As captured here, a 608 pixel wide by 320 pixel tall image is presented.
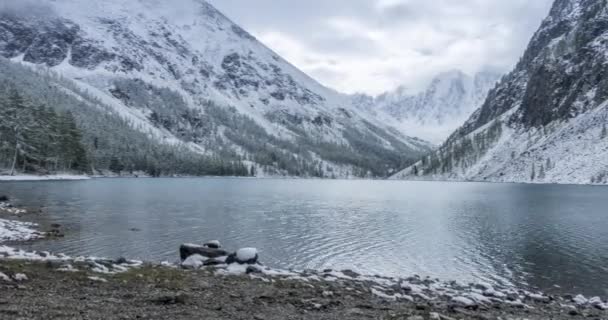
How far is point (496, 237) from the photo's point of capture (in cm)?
6012

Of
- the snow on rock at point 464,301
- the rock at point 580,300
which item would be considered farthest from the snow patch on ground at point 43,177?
the rock at point 580,300

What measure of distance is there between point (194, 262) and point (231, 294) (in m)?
9.03

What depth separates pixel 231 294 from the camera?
23.1m

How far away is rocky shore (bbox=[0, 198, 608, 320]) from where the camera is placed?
1903 cm

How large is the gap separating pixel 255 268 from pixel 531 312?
1545 centimetres

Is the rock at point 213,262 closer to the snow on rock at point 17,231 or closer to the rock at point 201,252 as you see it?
the rock at point 201,252

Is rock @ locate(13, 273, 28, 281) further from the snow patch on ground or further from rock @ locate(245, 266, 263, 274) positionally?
the snow patch on ground

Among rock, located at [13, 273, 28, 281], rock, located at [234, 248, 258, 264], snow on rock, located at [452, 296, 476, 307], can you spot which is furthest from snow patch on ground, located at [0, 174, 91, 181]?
snow on rock, located at [452, 296, 476, 307]

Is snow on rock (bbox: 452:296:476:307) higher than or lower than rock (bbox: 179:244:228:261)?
lower

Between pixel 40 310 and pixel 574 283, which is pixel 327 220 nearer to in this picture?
pixel 574 283

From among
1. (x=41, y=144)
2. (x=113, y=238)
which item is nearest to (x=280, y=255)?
(x=113, y=238)

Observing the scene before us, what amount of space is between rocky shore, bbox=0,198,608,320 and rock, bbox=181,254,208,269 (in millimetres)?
63

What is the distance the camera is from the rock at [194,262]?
101 ft

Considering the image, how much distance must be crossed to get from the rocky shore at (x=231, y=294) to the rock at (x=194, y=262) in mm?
63
